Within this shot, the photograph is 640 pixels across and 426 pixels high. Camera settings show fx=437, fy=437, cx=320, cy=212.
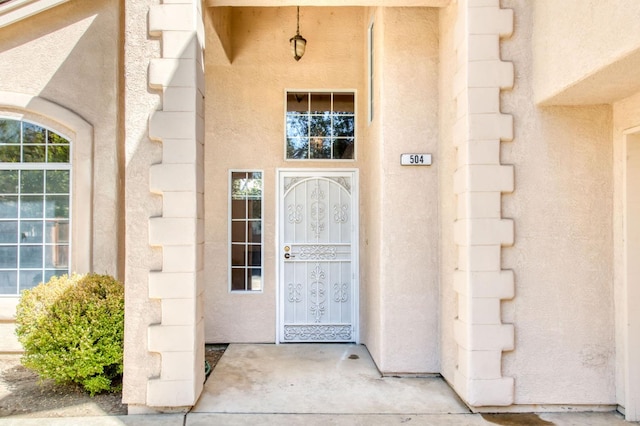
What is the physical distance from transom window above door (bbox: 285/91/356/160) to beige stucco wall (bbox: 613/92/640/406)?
10.8ft

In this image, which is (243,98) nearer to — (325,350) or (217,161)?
(217,161)

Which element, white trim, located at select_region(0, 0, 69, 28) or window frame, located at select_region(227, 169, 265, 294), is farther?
window frame, located at select_region(227, 169, 265, 294)

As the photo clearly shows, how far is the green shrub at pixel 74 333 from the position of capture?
418 cm

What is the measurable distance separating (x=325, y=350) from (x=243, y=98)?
372cm

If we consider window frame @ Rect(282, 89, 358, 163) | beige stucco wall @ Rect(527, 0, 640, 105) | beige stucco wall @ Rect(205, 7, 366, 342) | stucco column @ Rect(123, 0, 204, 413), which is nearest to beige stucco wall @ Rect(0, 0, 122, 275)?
beige stucco wall @ Rect(205, 7, 366, 342)

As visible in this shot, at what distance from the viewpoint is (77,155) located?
544 centimetres

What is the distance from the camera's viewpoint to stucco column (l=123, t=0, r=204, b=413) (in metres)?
3.94

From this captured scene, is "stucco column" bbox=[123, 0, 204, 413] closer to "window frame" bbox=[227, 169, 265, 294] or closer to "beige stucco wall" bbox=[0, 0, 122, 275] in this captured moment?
"beige stucco wall" bbox=[0, 0, 122, 275]

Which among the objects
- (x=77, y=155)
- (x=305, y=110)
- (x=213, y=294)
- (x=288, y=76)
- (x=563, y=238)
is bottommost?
(x=213, y=294)

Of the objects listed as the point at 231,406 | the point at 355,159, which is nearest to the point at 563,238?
the point at 355,159

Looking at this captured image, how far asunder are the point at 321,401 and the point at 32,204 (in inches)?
174

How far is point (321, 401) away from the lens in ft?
14.0

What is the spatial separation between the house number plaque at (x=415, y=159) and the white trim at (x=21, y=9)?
4.63 m

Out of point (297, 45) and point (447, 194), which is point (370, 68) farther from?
point (447, 194)
